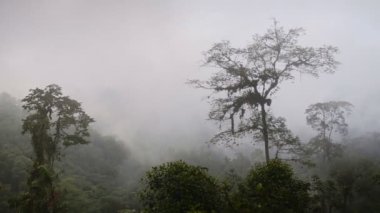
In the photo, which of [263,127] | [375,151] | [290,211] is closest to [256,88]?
[263,127]

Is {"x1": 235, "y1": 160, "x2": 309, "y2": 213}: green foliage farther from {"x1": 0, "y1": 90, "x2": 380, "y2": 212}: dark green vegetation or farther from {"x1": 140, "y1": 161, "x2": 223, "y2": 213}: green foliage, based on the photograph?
{"x1": 140, "y1": 161, "x2": 223, "y2": 213}: green foliage

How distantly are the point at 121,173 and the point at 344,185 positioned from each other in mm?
77956

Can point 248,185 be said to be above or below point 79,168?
below

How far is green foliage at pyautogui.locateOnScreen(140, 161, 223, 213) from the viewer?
16891mm

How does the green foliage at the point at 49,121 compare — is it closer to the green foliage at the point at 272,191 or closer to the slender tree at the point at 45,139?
the slender tree at the point at 45,139

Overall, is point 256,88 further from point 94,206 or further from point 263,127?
point 94,206

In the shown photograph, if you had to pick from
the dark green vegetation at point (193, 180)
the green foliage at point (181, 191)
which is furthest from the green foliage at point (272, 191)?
the green foliage at point (181, 191)

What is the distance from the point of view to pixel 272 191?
59.0ft

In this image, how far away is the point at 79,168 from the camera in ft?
328


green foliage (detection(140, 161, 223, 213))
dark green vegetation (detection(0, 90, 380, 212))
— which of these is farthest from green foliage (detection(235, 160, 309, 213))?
green foliage (detection(140, 161, 223, 213))

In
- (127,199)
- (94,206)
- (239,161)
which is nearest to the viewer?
(94,206)

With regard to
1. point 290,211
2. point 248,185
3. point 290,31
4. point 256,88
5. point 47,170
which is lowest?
point 290,211

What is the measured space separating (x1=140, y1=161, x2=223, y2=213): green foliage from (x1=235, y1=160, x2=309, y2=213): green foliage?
1161 millimetres

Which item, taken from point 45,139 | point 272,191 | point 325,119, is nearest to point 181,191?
point 272,191
